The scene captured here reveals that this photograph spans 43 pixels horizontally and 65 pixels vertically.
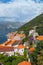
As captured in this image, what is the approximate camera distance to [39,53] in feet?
132

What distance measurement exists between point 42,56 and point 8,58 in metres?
4.84

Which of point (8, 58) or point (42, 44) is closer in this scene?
point (8, 58)

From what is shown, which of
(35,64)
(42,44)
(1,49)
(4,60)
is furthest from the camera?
(1,49)

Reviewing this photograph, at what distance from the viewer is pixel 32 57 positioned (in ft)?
→ 126

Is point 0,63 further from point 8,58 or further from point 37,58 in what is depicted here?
point 37,58

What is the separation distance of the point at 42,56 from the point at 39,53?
212 centimetres

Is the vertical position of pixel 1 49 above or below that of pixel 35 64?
below

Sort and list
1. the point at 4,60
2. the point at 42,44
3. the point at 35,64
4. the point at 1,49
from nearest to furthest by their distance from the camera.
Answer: the point at 35,64
the point at 4,60
the point at 42,44
the point at 1,49

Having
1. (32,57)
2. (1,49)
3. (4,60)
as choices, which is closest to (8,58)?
(4,60)

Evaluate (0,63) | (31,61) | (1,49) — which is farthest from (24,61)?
(1,49)

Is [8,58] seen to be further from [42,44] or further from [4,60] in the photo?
[42,44]

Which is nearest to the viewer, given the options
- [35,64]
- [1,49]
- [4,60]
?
[35,64]

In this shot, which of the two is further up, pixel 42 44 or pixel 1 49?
pixel 42 44

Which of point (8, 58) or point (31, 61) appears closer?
point (31, 61)
